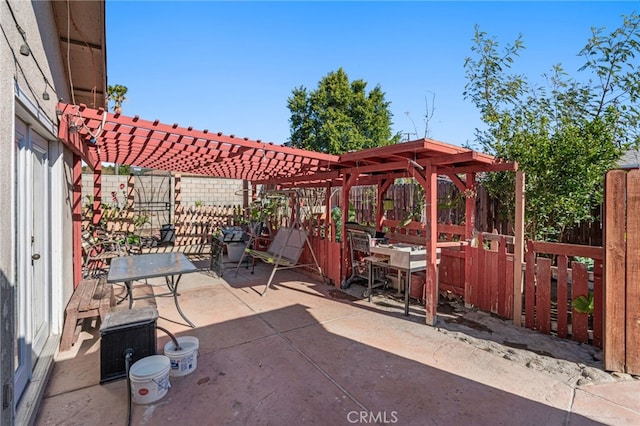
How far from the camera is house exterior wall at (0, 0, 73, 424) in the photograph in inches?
64.4

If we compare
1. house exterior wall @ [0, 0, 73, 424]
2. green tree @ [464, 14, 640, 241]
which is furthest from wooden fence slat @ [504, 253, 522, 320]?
house exterior wall @ [0, 0, 73, 424]

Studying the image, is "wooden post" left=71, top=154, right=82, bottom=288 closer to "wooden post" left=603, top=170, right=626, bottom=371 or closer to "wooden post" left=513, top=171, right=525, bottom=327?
"wooden post" left=513, top=171, right=525, bottom=327

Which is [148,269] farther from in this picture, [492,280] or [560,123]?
[560,123]

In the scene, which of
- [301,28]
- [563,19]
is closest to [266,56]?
[301,28]

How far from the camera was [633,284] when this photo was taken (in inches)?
108

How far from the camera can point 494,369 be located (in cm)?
285

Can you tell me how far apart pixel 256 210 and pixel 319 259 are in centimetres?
328

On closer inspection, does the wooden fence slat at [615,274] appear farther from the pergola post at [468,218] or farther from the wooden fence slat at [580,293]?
the pergola post at [468,218]

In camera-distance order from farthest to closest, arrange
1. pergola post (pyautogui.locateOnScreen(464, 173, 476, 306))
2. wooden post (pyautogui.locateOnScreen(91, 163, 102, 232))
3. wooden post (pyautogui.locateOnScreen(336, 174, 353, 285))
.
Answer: wooden post (pyautogui.locateOnScreen(91, 163, 102, 232)) → wooden post (pyautogui.locateOnScreen(336, 174, 353, 285)) → pergola post (pyautogui.locateOnScreen(464, 173, 476, 306))

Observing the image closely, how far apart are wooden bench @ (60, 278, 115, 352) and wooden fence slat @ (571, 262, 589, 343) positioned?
16.3 ft

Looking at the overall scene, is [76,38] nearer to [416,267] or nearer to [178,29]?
[178,29]

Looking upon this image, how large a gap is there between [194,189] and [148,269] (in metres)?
8.04

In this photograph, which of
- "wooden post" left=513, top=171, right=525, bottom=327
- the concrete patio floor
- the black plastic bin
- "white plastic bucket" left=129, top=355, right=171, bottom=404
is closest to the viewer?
the concrete patio floor

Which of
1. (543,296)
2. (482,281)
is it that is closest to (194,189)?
(482,281)
